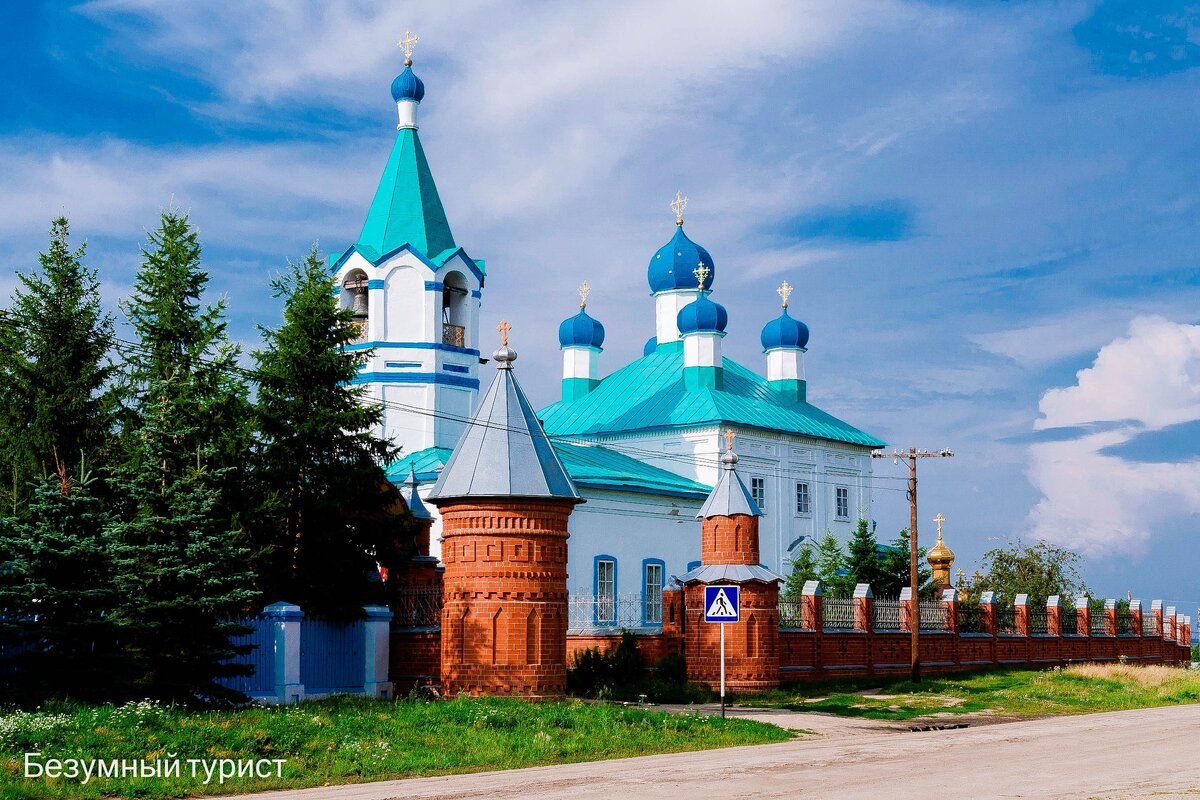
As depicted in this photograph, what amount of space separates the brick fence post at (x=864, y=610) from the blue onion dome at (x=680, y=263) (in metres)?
15.3

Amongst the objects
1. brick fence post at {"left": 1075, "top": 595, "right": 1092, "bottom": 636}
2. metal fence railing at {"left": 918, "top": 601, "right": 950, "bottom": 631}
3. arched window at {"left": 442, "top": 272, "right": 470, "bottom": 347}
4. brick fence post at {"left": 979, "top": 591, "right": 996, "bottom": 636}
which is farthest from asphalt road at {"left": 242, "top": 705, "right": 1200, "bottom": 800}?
brick fence post at {"left": 1075, "top": 595, "right": 1092, "bottom": 636}

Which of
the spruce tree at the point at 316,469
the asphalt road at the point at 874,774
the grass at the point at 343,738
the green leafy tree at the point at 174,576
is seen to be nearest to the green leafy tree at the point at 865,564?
the spruce tree at the point at 316,469

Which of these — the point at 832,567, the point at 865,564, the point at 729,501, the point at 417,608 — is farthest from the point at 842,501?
the point at 417,608

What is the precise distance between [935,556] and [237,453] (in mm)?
22684

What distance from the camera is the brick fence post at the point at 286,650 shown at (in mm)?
16984

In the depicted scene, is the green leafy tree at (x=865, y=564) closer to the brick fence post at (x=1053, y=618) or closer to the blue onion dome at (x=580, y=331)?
the brick fence post at (x=1053, y=618)

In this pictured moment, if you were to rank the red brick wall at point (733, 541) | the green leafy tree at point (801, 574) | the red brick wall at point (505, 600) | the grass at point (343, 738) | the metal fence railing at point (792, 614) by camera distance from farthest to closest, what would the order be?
the green leafy tree at point (801, 574) < the metal fence railing at point (792, 614) < the red brick wall at point (733, 541) < the red brick wall at point (505, 600) < the grass at point (343, 738)

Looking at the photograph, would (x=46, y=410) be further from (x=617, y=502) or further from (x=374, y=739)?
(x=617, y=502)

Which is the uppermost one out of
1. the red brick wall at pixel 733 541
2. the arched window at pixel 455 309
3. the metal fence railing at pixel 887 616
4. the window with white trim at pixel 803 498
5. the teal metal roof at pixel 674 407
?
the arched window at pixel 455 309

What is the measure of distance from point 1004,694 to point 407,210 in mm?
17523

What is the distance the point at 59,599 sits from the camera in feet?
44.5

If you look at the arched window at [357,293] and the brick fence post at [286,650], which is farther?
the arched window at [357,293]

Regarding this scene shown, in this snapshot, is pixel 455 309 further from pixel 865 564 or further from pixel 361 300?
pixel 865 564

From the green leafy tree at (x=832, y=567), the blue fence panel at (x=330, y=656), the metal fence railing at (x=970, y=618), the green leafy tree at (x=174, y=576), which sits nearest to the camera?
the green leafy tree at (x=174, y=576)
